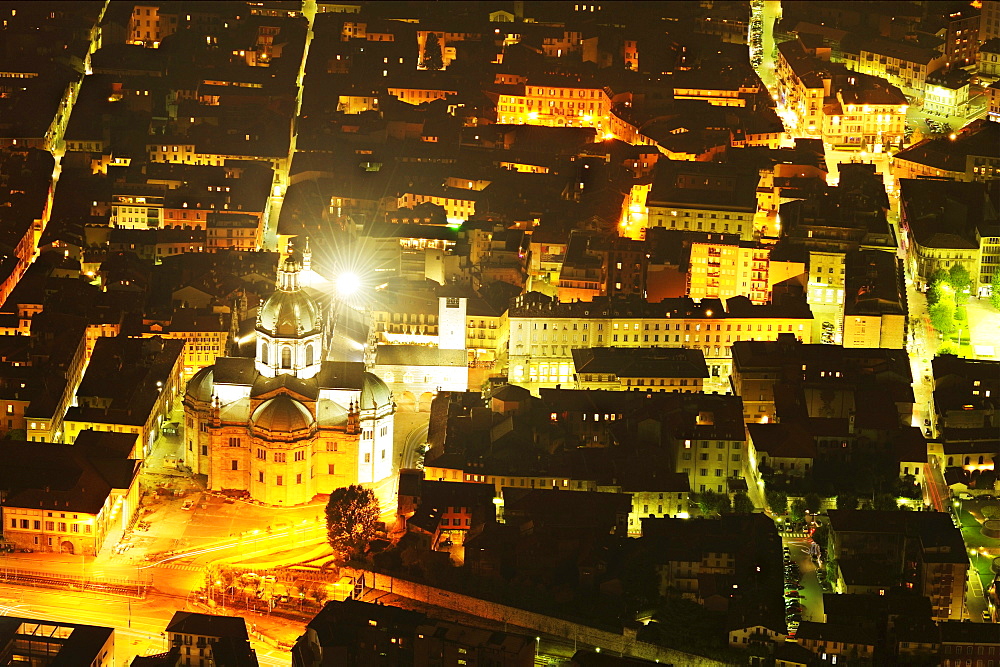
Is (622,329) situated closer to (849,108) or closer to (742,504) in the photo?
(742,504)

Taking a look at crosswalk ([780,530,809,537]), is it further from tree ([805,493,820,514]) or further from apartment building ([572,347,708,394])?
apartment building ([572,347,708,394])

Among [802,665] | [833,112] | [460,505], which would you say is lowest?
[802,665]

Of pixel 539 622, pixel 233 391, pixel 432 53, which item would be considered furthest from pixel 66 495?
pixel 432 53

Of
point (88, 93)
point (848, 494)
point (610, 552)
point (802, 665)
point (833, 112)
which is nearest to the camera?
point (802, 665)

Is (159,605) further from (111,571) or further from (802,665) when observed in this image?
(802,665)

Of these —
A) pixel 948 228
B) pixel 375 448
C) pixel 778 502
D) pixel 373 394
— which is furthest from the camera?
pixel 948 228

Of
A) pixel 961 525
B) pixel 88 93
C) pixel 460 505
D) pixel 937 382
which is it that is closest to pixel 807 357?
pixel 937 382
